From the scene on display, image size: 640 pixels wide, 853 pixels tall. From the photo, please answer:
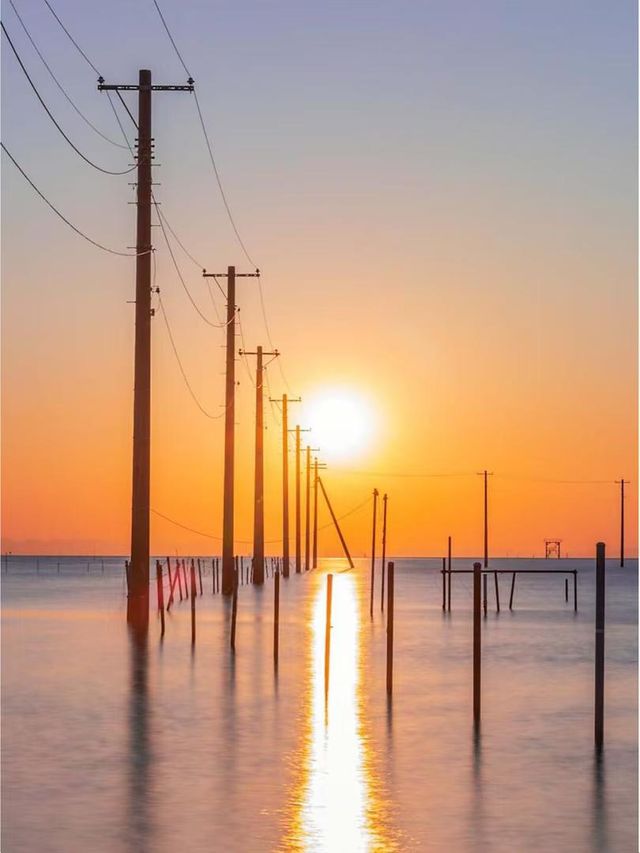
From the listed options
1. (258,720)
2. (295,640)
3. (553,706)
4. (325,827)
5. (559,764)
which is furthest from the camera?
(295,640)

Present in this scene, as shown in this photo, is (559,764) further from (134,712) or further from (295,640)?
(295,640)

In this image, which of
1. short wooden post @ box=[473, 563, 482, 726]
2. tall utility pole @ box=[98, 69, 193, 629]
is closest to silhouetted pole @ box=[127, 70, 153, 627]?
tall utility pole @ box=[98, 69, 193, 629]

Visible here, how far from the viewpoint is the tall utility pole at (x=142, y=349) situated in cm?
4375

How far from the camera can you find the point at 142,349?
4369cm

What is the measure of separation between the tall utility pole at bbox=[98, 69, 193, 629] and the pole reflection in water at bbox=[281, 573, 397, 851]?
37.2ft

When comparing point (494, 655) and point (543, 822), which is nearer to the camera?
point (543, 822)

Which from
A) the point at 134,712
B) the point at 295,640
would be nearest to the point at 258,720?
the point at 134,712

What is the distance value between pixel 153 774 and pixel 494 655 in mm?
21532

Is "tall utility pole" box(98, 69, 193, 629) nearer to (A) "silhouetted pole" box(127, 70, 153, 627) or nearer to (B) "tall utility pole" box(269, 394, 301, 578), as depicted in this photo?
(A) "silhouetted pole" box(127, 70, 153, 627)

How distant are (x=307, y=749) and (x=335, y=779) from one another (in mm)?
2697

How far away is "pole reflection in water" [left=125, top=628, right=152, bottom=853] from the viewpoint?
1552 cm

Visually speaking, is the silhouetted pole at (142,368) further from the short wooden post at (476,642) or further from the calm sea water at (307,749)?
the short wooden post at (476,642)

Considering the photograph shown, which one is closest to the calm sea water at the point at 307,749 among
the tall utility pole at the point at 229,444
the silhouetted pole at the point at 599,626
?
the silhouetted pole at the point at 599,626

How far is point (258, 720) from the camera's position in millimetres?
25156
